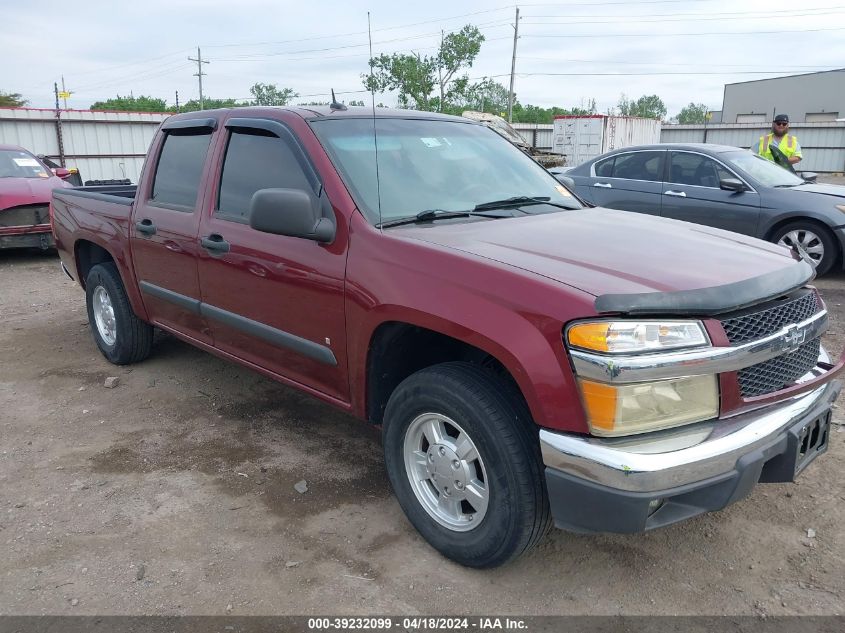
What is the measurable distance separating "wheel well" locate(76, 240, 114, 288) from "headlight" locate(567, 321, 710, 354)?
4.34 meters

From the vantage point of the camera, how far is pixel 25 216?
30.7ft

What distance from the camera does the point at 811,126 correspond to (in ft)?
89.1

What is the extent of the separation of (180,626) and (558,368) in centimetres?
164

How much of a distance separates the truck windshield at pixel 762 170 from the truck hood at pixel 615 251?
212 inches

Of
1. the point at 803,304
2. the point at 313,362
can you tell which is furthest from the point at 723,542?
the point at 313,362

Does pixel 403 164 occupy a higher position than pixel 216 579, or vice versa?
pixel 403 164

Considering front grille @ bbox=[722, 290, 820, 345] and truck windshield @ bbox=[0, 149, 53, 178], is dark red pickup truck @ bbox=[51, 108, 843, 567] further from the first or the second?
truck windshield @ bbox=[0, 149, 53, 178]

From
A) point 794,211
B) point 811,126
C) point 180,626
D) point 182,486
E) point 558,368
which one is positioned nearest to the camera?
point 558,368

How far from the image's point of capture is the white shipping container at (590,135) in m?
25.3

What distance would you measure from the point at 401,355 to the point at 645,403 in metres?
1.15

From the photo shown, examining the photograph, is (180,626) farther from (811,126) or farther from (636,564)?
(811,126)

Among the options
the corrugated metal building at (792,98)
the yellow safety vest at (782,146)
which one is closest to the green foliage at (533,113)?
the corrugated metal building at (792,98)

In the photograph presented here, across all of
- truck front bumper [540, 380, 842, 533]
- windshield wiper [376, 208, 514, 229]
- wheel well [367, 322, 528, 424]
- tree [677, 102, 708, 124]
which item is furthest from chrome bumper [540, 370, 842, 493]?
tree [677, 102, 708, 124]

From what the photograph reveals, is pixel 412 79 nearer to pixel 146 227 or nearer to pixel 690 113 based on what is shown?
pixel 146 227
